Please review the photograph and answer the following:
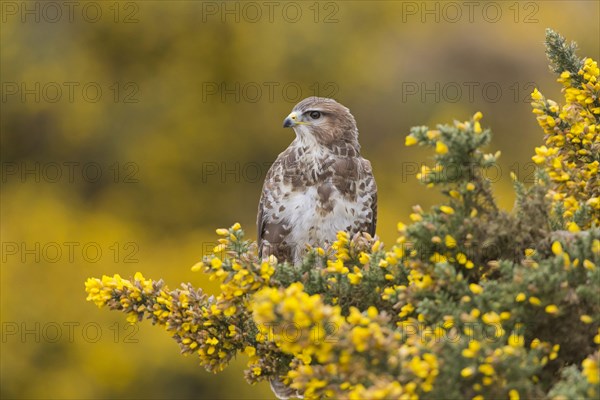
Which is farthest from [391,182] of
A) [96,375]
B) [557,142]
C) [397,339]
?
[397,339]

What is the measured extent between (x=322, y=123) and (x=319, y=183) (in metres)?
0.36

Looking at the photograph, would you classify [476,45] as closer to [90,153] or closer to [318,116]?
[90,153]

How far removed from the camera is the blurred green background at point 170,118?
39.1 ft

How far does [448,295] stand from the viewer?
11.6ft

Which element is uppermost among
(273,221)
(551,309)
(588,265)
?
(273,221)

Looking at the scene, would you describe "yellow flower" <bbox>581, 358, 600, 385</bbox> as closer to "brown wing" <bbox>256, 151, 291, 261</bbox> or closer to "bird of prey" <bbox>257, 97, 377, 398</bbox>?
"bird of prey" <bbox>257, 97, 377, 398</bbox>

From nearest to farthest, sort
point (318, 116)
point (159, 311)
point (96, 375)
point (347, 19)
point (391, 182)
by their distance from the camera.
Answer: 1. point (159, 311)
2. point (318, 116)
3. point (96, 375)
4. point (391, 182)
5. point (347, 19)

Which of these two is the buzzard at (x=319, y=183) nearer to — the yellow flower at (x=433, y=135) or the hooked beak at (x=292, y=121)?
the hooked beak at (x=292, y=121)

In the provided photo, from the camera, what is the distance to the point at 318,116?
6.32m

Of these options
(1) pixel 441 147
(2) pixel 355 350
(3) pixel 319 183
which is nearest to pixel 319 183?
(3) pixel 319 183

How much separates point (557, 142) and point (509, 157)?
9046 millimetres

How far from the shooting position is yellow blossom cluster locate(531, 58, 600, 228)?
3979 mm

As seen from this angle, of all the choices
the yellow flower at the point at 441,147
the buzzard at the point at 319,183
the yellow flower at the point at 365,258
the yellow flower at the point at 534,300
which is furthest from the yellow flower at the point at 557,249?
the buzzard at the point at 319,183

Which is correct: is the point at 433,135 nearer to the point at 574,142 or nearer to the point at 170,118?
the point at 574,142
